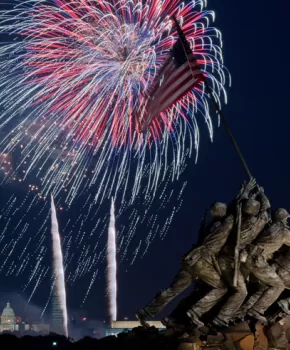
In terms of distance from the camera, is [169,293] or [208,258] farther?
[169,293]

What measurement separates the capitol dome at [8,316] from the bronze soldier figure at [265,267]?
9526 centimetres

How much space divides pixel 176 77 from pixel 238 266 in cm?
654

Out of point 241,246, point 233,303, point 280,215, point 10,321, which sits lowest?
point 10,321

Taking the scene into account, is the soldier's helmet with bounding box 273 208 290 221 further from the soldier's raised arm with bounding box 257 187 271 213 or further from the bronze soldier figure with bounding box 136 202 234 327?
the bronze soldier figure with bounding box 136 202 234 327

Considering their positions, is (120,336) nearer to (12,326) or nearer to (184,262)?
(184,262)

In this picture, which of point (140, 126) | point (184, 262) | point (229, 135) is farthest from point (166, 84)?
point (184, 262)

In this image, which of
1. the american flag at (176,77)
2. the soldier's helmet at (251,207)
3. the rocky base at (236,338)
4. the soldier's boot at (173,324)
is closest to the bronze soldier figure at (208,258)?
the soldier's helmet at (251,207)

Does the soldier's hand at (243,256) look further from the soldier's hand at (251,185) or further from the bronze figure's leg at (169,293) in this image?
the soldier's hand at (251,185)

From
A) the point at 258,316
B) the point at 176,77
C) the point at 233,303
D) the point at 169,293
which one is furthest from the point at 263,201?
the point at 176,77

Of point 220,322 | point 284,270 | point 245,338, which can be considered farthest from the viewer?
point 284,270

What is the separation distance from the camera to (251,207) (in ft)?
55.6

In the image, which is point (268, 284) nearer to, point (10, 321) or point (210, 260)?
point (210, 260)

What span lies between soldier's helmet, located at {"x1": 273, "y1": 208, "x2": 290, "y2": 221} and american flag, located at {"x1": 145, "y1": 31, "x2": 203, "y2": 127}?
188 inches

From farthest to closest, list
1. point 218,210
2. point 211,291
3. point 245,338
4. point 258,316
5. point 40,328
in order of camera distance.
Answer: point 40,328 < point 218,210 < point 211,291 < point 258,316 < point 245,338
